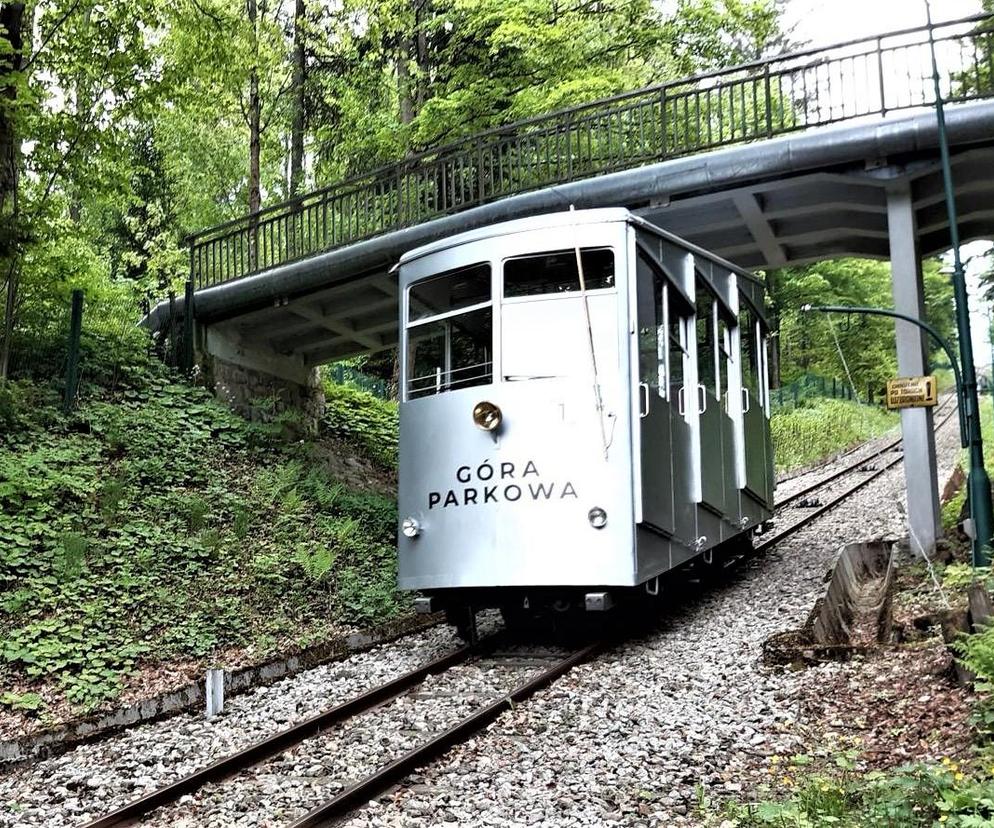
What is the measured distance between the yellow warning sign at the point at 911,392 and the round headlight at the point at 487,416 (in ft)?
17.6

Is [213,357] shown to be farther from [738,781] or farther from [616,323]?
[738,781]

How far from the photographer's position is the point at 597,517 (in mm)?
7672

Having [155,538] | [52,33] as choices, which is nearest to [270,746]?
[155,538]

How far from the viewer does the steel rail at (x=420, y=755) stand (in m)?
4.66

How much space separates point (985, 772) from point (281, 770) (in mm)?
3578

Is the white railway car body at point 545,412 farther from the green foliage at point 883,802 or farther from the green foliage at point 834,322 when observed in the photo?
the green foliage at point 834,322

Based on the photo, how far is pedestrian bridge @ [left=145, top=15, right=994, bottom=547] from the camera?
1079 centimetres

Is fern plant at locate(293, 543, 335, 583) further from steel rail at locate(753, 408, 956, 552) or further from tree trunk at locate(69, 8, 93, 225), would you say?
tree trunk at locate(69, 8, 93, 225)

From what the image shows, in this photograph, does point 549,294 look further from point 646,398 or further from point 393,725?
point 393,725

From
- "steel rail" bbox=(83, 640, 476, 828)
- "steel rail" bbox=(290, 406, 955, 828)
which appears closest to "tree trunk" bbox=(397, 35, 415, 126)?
"steel rail" bbox=(83, 640, 476, 828)

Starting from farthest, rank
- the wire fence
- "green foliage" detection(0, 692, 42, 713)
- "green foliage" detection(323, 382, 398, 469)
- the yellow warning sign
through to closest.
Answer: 1. the wire fence
2. "green foliage" detection(323, 382, 398, 469)
3. the yellow warning sign
4. "green foliage" detection(0, 692, 42, 713)

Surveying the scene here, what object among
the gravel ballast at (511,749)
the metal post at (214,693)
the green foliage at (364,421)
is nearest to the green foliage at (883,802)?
the gravel ballast at (511,749)

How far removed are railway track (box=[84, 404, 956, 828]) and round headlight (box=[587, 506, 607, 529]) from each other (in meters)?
1.13

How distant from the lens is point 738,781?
497 cm
